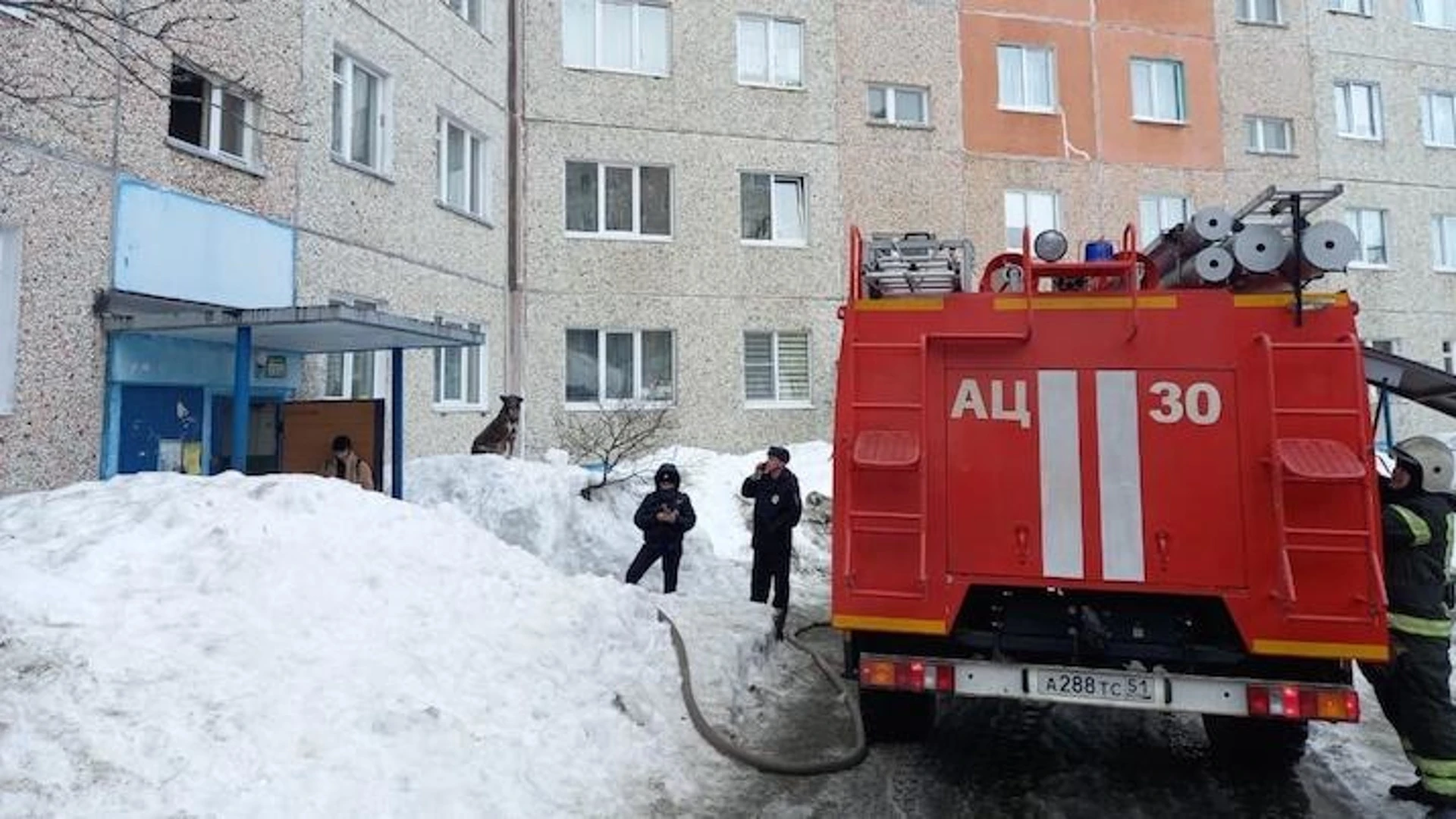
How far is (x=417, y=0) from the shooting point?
13422mm

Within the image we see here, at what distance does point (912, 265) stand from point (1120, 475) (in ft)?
4.96

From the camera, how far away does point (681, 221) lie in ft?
56.7

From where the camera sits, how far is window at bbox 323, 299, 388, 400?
11.7 metres

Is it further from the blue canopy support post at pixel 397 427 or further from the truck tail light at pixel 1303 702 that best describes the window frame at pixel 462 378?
the truck tail light at pixel 1303 702

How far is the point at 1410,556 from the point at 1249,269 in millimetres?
1711

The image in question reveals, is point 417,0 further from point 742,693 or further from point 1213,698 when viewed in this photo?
point 1213,698

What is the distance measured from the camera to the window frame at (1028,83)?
20.0 meters

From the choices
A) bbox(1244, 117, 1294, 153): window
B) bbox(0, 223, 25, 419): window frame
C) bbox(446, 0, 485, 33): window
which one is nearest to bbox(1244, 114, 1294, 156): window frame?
bbox(1244, 117, 1294, 153): window

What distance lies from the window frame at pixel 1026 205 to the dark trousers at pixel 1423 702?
50.8ft

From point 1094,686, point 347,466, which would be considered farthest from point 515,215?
point 1094,686

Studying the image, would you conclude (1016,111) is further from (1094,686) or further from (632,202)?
(1094,686)

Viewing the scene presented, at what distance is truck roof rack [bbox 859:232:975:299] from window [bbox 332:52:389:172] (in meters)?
8.46

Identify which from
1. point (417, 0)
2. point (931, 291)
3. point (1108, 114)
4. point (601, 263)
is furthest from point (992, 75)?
point (931, 291)

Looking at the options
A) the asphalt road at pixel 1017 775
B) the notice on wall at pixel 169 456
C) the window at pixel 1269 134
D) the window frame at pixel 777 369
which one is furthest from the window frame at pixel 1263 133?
the notice on wall at pixel 169 456
